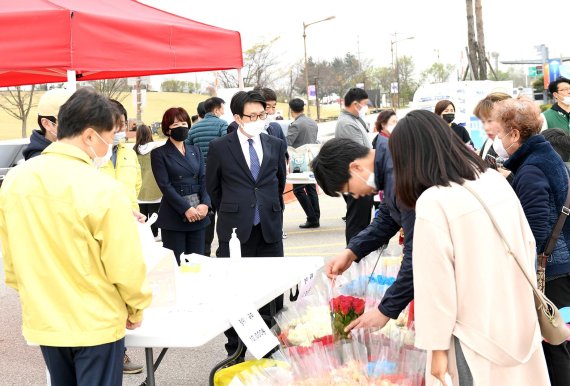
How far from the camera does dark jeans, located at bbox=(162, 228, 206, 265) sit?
575 cm

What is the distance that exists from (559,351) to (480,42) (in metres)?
21.9

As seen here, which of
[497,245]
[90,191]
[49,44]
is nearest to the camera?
[497,245]

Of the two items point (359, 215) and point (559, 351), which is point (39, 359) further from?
point (559, 351)

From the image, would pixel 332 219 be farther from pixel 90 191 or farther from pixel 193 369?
pixel 90 191

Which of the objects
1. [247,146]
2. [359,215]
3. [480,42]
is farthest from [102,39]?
[480,42]

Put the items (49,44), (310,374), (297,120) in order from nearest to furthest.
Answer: (310,374)
(49,44)
(297,120)

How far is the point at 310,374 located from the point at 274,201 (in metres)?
2.07

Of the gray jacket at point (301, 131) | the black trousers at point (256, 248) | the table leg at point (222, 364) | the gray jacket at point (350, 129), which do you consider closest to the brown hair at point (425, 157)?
the table leg at point (222, 364)

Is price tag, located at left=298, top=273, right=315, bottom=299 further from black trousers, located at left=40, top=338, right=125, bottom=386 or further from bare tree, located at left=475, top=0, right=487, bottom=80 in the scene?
bare tree, located at left=475, top=0, right=487, bottom=80

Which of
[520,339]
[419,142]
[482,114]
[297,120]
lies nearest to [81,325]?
[419,142]

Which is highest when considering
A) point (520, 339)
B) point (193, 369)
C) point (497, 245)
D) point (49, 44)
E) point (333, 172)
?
point (49, 44)

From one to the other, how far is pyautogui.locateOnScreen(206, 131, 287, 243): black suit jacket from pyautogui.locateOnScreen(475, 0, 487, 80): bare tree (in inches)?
764

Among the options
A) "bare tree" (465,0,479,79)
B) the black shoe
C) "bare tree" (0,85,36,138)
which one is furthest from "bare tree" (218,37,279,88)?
the black shoe

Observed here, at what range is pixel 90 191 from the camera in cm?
267
